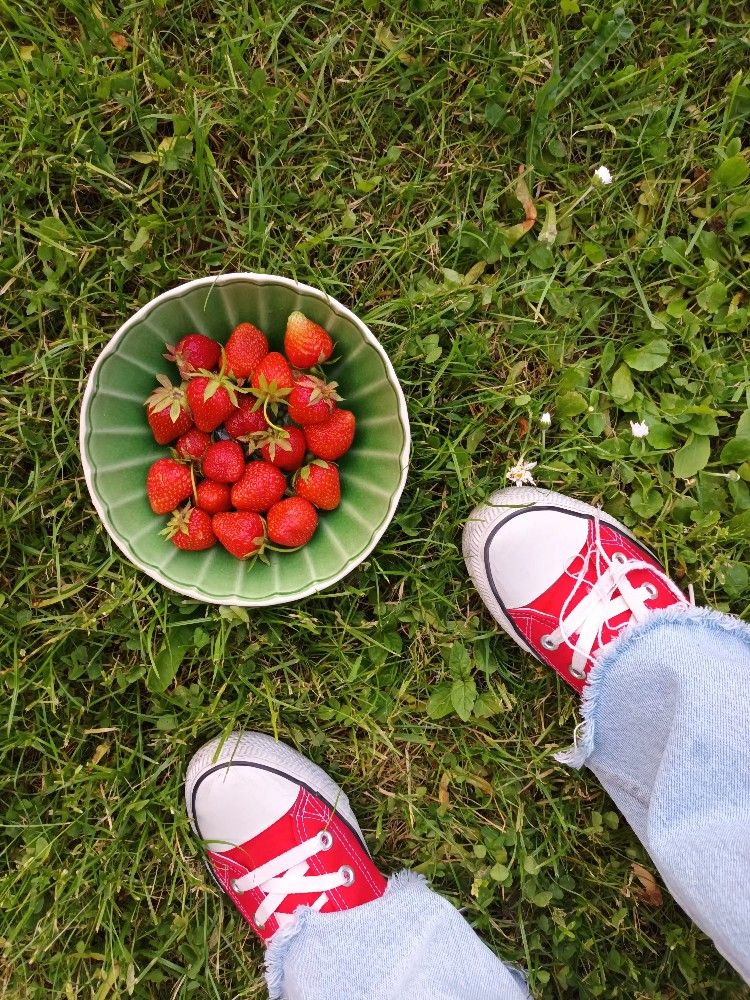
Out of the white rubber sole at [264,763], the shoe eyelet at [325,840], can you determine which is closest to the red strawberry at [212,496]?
the white rubber sole at [264,763]

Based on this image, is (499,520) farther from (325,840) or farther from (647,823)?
(325,840)

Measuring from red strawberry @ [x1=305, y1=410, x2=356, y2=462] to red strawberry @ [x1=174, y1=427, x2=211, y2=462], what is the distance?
177mm

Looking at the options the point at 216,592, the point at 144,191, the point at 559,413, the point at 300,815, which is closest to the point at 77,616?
the point at 216,592

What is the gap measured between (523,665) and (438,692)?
0.18m

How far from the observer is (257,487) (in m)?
1.31

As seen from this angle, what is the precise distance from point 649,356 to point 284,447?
75 centimetres

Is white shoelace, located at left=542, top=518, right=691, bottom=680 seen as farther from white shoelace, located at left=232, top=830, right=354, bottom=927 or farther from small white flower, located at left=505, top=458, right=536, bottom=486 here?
white shoelace, located at left=232, top=830, right=354, bottom=927

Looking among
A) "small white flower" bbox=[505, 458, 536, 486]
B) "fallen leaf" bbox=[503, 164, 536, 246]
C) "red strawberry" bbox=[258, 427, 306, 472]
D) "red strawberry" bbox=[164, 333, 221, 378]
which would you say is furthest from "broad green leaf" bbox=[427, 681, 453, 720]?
"fallen leaf" bbox=[503, 164, 536, 246]

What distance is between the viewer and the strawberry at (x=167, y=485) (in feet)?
4.35

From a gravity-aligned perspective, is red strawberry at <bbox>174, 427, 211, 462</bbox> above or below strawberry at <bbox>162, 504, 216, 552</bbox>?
above

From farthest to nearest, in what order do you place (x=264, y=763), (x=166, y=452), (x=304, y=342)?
1. (x=264, y=763)
2. (x=166, y=452)
3. (x=304, y=342)

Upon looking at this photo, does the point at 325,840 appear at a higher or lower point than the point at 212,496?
lower

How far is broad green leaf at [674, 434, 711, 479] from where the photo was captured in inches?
60.4

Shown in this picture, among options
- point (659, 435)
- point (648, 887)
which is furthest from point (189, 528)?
point (648, 887)
